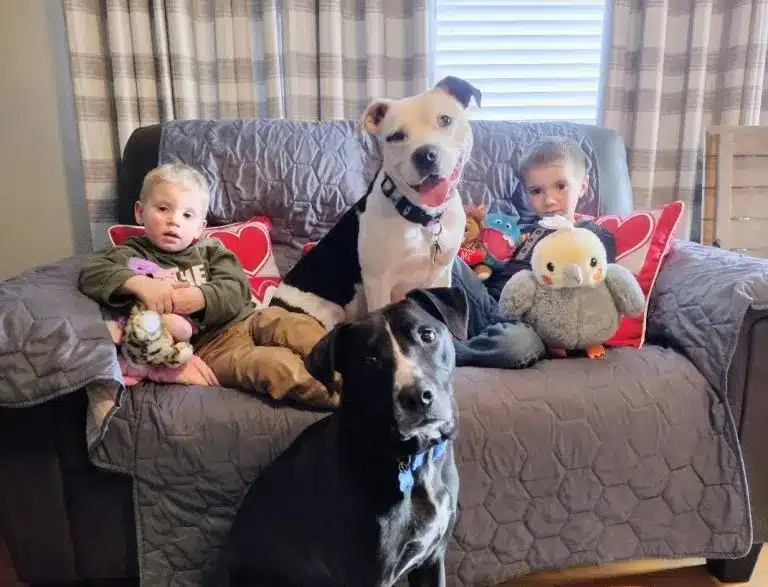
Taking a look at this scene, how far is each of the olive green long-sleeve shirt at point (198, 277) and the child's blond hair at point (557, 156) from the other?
954 millimetres

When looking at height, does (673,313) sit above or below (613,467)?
above

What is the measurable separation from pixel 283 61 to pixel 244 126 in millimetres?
495

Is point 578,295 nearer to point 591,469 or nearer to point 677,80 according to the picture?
point 591,469

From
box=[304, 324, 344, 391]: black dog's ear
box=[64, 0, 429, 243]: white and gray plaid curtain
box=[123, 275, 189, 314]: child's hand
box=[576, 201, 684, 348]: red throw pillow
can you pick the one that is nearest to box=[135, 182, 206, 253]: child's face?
box=[123, 275, 189, 314]: child's hand

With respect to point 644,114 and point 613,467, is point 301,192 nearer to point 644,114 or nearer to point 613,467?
point 613,467

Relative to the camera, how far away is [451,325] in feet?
3.55

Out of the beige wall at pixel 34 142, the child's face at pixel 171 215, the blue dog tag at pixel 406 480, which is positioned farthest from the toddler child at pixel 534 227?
the beige wall at pixel 34 142

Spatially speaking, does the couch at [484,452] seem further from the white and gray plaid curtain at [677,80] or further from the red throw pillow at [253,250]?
the white and gray plaid curtain at [677,80]

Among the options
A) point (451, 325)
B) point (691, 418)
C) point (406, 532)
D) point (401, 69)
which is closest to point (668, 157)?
point (401, 69)

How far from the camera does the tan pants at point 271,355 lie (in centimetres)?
128

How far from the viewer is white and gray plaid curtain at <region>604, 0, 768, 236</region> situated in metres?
2.46

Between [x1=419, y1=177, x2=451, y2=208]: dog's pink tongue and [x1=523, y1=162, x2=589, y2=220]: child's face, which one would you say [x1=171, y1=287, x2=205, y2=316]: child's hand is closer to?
[x1=419, y1=177, x2=451, y2=208]: dog's pink tongue

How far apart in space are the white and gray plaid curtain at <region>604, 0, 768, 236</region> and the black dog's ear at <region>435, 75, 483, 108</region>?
1.42 meters

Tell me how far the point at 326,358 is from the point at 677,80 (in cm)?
231
